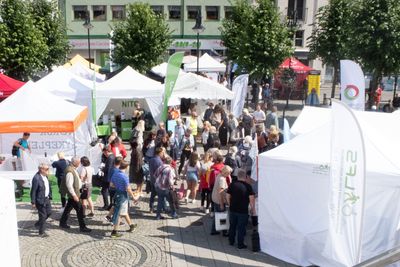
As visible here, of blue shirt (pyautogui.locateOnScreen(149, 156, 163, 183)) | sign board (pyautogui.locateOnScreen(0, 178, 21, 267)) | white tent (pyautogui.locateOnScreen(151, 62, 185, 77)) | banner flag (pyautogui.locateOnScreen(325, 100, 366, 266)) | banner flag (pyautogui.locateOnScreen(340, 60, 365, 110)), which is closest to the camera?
sign board (pyautogui.locateOnScreen(0, 178, 21, 267))

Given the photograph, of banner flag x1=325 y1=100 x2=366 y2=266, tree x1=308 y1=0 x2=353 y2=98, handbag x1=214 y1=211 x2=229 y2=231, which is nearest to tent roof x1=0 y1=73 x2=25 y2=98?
handbag x1=214 y1=211 x2=229 y2=231

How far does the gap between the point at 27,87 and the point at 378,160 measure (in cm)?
949

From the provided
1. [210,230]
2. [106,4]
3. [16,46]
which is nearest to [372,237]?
[210,230]

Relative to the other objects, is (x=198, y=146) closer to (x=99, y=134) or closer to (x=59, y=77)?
(x=99, y=134)

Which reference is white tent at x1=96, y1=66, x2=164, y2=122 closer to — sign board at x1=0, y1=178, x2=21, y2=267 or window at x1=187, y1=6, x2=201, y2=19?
sign board at x1=0, y1=178, x2=21, y2=267

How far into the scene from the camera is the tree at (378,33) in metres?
17.5

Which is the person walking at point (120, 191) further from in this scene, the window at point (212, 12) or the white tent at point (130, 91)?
the window at point (212, 12)

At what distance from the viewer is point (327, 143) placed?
8.10m

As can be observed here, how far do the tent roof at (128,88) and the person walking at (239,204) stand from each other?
8.60m

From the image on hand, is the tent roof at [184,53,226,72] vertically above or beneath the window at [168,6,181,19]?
beneath

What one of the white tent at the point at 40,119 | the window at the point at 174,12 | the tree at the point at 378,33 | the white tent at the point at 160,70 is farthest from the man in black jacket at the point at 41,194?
the window at the point at 174,12

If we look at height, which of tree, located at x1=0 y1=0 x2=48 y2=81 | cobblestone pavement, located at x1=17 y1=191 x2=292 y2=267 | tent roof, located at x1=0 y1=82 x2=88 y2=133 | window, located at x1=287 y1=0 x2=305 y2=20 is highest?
window, located at x1=287 y1=0 x2=305 y2=20

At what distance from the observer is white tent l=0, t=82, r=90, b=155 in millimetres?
11281

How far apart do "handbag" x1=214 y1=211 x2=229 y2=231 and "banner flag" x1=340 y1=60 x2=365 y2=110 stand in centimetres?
588
